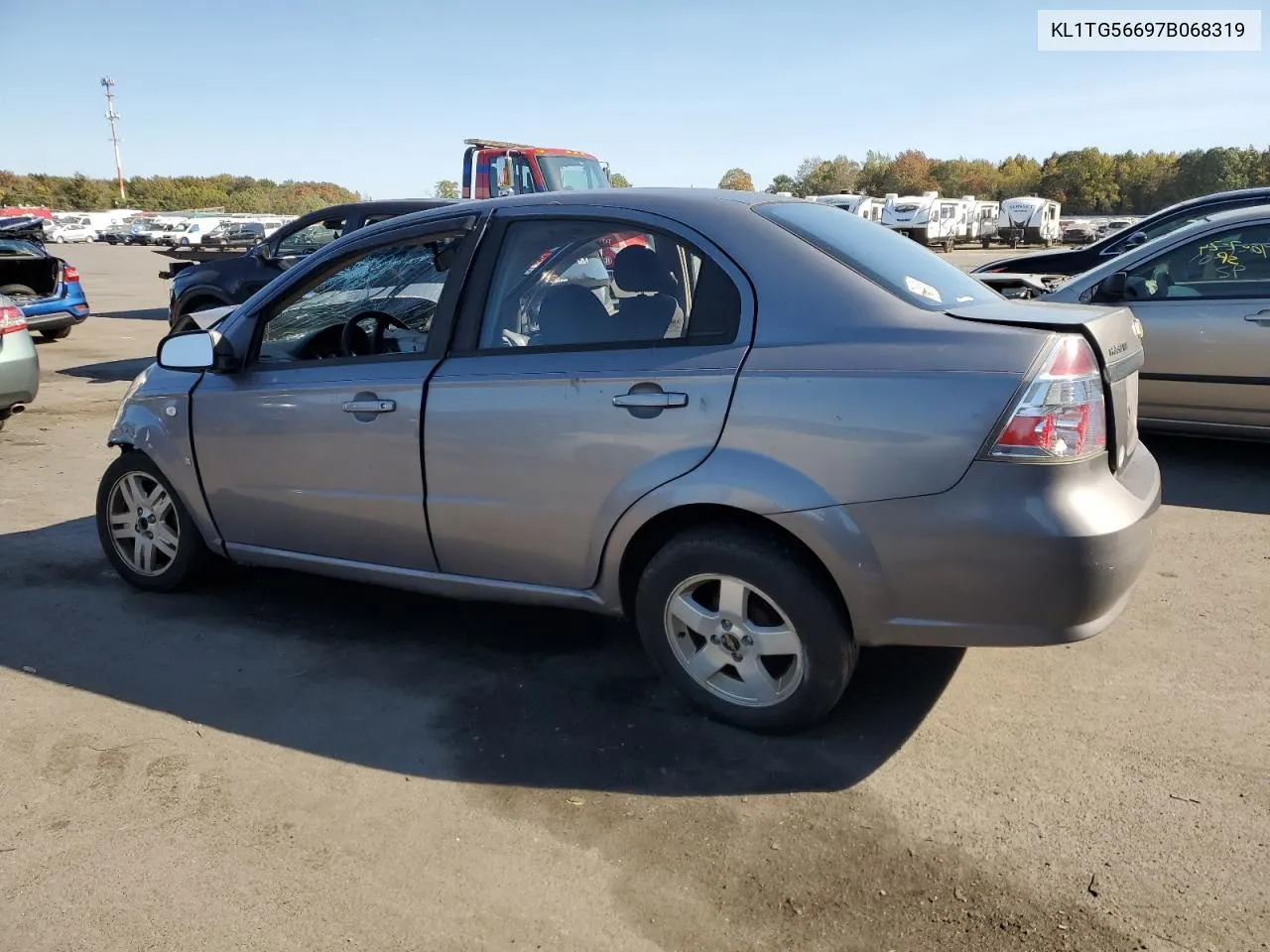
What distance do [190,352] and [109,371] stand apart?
27.5ft

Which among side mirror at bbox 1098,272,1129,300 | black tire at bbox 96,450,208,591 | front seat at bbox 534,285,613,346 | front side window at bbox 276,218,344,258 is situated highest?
front side window at bbox 276,218,344,258

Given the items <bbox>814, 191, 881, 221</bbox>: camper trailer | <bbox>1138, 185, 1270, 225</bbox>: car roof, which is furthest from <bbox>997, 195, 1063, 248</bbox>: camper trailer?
<bbox>1138, 185, 1270, 225</bbox>: car roof

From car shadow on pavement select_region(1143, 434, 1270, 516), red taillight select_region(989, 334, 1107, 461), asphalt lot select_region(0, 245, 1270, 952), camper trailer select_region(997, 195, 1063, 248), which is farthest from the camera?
camper trailer select_region(997, 195, 1063, 248)

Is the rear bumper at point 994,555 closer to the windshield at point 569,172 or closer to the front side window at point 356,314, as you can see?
the front side window at point 356,314

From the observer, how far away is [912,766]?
3.01 metres

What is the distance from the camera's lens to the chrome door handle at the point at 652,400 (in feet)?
9.96

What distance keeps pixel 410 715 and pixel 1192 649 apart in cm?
293

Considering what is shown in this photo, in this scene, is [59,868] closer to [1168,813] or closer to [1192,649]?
[1168,813]

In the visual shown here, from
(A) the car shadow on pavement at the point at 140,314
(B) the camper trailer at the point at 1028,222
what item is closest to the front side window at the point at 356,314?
(A) the car shadow on pavement at the point at 140,314

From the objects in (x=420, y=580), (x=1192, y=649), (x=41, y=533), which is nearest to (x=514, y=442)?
(x=420, y=580)

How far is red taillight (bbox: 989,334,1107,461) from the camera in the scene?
2662 mm

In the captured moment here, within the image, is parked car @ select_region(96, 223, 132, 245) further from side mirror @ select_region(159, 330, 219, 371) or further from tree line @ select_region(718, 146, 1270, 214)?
side mirror @ select_region(159, 330, 219, 371)

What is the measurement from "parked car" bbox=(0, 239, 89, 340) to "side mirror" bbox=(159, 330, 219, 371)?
33.5 feet

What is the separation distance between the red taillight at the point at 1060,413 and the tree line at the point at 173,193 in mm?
88107
